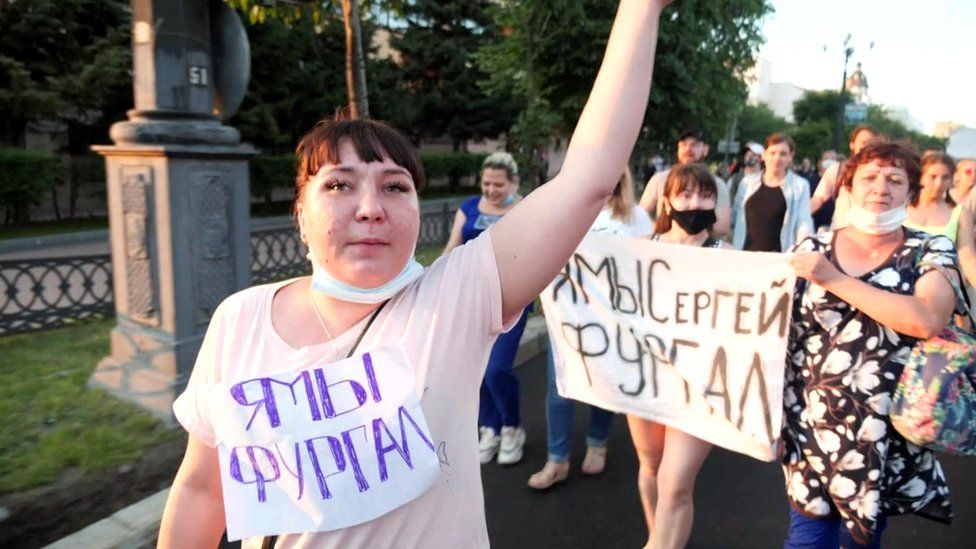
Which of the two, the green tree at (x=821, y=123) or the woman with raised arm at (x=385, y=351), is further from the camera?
the green tree at (x=821, y=123)

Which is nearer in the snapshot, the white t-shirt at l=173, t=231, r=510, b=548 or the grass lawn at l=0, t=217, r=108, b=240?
the white t-shirt at l=173, t=231, r=510, b=548


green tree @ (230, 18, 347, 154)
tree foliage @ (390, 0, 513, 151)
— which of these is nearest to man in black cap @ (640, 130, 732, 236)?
green tree @ (230, 18, 347, 154)

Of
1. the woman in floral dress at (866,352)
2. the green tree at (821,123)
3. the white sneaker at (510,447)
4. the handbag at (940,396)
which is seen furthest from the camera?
the green tree at (821,123)

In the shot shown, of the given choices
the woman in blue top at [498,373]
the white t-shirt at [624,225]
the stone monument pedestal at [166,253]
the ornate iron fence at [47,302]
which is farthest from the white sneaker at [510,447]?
the ornate iron fence at [47,302]

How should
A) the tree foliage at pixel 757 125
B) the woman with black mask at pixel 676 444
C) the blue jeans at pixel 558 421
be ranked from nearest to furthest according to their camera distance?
1. the woman with black mask at pixel 676 444
2. the blue jeans at pixel 558 421
3. the tree foliage at pixel 757 125

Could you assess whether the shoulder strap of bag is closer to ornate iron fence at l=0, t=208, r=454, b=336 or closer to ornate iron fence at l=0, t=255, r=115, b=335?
ornate iron fence at l=0, t=208, r=454, b=336

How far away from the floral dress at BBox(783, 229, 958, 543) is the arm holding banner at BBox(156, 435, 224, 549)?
2.06 m

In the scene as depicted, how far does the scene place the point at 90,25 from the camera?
63.7 feet

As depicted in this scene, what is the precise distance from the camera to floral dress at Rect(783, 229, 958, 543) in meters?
2.43

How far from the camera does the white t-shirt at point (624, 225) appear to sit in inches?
154

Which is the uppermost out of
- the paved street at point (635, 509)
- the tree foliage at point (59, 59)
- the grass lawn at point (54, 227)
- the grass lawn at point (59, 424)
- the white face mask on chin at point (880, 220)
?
the tree foliage at point (59, 59)

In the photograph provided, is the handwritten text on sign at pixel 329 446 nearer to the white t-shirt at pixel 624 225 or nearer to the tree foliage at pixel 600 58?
the white t-shirt at pixel 624 225

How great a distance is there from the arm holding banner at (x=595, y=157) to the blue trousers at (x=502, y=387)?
286 cm

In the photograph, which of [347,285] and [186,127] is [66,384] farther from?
[347,285]
